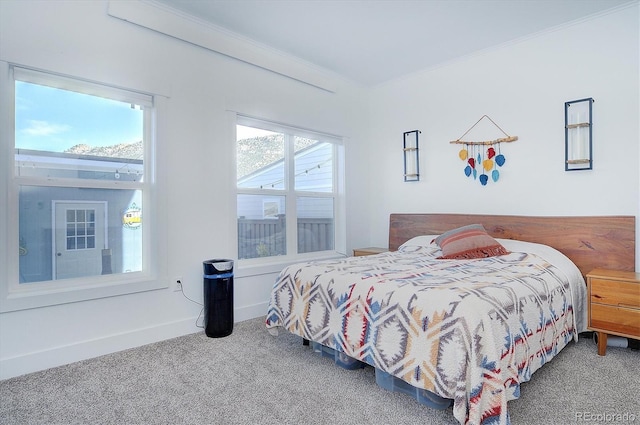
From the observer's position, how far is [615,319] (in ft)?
7.94

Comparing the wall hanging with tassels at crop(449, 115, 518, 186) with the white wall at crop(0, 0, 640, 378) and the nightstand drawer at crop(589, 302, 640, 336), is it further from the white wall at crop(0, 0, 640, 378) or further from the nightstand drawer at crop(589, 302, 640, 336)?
the nightstand drawer at crop(589, 302, 640, 336)

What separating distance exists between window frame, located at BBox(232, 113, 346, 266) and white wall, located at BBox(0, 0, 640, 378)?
86 millimetres

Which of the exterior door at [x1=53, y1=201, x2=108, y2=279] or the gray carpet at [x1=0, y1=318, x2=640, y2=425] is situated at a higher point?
the exterior door at [x1=53, y1=201, x2=108, y2=279]

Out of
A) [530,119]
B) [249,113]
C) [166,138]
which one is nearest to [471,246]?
[530,119]

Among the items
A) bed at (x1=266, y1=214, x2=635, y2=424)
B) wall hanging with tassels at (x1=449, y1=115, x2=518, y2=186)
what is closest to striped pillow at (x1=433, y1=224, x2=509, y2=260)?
bed at (x1=266, y1=214, x2=635, y2=424)

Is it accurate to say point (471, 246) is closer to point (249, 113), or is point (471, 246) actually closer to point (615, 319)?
point (615, 319)

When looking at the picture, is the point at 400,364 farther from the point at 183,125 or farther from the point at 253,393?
the point at 183,125

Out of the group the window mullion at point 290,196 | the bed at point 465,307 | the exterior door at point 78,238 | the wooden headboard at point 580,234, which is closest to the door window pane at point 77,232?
the exterior door at point 78,238

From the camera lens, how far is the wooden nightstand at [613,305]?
2371 mm

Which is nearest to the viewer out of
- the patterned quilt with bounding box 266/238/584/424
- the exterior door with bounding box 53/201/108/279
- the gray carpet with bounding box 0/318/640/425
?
the patterned quilt with bounding box 266/238/584/424

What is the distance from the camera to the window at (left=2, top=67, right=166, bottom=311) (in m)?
2.36

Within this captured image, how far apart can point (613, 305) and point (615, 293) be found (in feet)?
0.28

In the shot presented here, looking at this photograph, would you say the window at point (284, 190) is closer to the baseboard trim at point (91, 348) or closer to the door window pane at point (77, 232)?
the baseboard trim at point (91, 348)

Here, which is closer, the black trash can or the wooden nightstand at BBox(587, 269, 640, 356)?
the wooden nightstand at BBox(587, 269, 640, 356)
